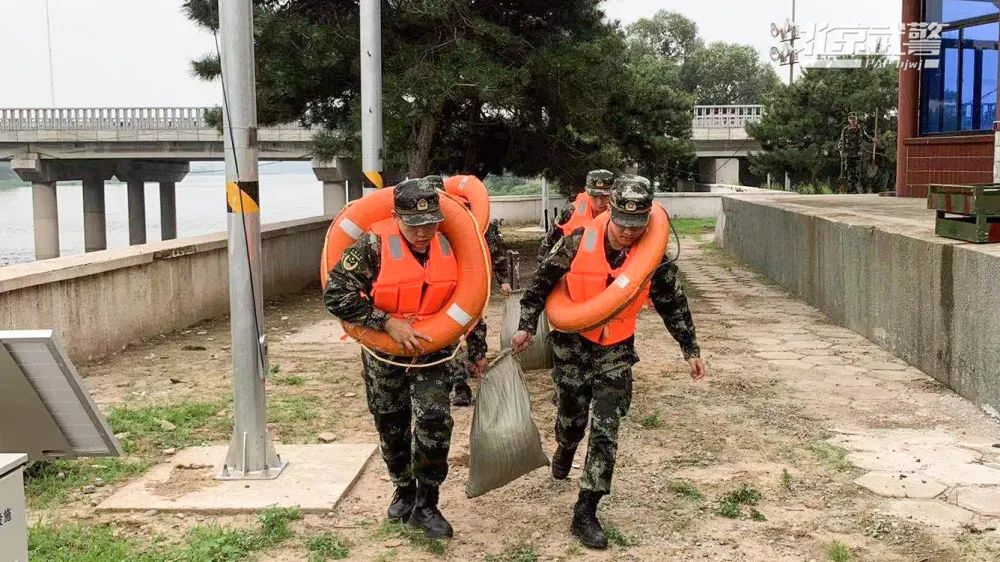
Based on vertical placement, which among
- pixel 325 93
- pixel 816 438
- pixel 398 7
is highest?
pixel 398 7

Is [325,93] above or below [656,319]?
above

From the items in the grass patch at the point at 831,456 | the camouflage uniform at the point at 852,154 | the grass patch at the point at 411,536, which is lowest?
the grass patch at the point at 831,456

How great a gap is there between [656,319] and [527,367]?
155 inches

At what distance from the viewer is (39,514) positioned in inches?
190

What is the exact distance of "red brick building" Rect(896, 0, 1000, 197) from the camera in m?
15.8

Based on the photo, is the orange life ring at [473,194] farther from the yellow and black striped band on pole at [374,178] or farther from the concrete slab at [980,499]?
the concrete slab at [980,499]

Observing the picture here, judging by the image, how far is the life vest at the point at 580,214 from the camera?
766 centimetres

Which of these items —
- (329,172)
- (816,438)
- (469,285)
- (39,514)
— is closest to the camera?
(469,285)

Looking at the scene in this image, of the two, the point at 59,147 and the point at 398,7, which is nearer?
the point at 398,7

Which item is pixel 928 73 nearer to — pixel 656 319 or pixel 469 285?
pixel 656 319

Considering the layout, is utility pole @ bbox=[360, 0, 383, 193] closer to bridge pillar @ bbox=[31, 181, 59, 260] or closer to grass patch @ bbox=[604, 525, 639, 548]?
grass patch @ bbox=[604, 525, 639, 548]

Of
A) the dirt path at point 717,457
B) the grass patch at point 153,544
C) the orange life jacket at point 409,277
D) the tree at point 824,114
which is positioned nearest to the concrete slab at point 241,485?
the dirt path at point 717,457

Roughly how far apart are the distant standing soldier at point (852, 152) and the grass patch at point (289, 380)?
19.8 meters

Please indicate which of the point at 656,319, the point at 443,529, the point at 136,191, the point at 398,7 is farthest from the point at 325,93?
the point at 136,191
